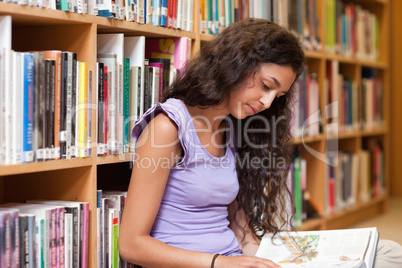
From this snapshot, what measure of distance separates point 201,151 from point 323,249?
400 mm

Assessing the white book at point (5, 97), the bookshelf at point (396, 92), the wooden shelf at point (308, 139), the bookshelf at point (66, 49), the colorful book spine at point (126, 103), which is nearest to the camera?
the white book at point (5, 97)

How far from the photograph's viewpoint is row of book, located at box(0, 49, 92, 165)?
3.46 ft

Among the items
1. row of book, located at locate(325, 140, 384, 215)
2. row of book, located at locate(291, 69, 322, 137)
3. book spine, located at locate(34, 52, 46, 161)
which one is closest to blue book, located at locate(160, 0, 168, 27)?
book spine, located at locate(34, 52, 46, 161)

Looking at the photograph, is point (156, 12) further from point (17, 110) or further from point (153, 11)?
point (17, 110)

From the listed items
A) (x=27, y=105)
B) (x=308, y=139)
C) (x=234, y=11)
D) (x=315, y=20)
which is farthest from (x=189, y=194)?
(x=315, y=20)

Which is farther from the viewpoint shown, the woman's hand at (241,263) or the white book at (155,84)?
the white book at (155,84)

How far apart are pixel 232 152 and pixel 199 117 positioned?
205 mm

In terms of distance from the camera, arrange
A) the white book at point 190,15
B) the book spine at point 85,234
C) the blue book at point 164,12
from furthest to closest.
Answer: the white book at point 190,15, the blue book at point 164,12, the book spine at point 85,234

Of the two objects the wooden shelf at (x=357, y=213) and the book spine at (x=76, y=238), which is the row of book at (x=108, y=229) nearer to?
the book spine at (x=76, y=238)

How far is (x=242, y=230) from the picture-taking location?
1.50m

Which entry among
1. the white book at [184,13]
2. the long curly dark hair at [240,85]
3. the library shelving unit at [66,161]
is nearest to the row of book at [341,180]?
the long curly dark hair at [240,85]

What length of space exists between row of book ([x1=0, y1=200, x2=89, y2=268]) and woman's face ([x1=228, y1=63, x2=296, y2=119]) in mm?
466

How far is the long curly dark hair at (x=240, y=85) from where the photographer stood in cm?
128

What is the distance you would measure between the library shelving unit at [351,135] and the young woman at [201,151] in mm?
411
